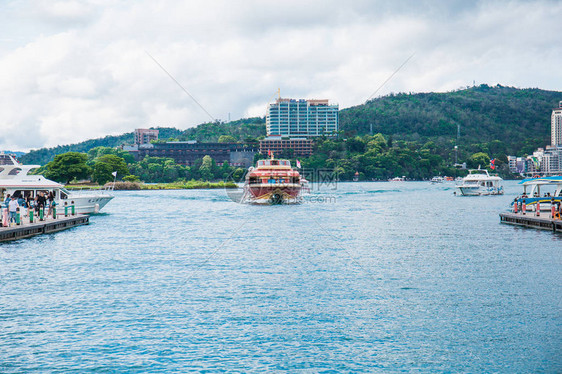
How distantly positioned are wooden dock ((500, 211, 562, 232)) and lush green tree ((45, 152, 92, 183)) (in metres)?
122

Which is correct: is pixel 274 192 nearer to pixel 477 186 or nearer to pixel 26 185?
pixel 26 185

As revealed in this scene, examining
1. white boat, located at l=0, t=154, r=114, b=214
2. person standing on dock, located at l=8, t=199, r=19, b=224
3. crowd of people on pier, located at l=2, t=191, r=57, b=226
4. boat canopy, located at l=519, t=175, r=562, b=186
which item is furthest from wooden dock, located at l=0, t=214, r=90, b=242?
boat canopy, located at l=519, t=175, r=562, b=186

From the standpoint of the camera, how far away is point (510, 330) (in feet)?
59.6

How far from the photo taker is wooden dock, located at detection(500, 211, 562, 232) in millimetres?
42312

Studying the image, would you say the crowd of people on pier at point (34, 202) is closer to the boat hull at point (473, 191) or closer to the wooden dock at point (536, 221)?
the wooden dock at point (536, 221)

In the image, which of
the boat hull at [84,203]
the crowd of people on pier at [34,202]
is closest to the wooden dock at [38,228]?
Answer: the crowd of people on pier at [34,202]

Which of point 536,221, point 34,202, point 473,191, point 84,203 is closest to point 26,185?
point 34,202

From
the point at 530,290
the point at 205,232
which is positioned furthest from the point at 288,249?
the point at 530,290

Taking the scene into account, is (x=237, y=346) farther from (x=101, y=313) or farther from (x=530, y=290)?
(x=530, y=290)

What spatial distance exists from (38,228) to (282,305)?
27.0 m

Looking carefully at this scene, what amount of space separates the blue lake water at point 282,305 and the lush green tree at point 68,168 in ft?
378

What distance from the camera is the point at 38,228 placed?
41625mm

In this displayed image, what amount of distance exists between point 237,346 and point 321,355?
8.44ft

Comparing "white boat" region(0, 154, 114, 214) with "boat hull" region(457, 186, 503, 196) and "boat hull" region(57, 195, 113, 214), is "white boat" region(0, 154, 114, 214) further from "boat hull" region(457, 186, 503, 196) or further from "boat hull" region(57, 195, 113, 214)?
"boat hull" region(457, 186, 503, 196)
